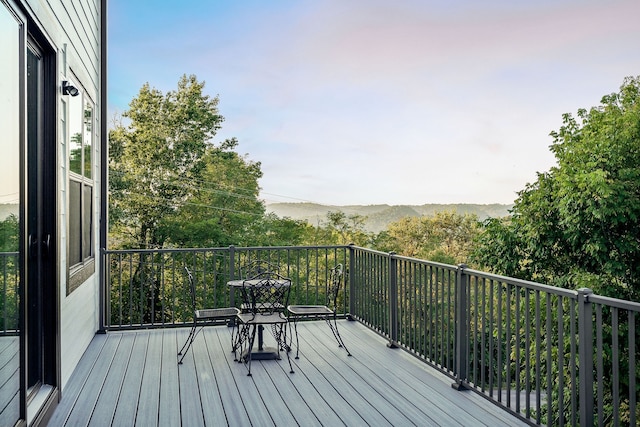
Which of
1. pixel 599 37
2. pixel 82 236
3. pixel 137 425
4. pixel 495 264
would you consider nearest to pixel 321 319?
pixel 82 236

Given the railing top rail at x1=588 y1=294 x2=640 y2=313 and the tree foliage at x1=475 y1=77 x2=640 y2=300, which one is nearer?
the railing top rail at x1=588 y1=294 x2=640 y2=313

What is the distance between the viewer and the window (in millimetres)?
4402

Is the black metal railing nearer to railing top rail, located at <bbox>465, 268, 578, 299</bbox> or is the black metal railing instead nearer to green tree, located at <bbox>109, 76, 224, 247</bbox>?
railing top rail, located at <bbox>465, 268, 578, 299</bbox>

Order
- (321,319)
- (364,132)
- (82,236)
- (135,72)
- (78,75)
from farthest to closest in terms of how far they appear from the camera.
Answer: (364,132)
(135,72)
(321,319)
(82,236)
(78,75)

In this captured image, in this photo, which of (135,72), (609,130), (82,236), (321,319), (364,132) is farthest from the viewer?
(364,132)

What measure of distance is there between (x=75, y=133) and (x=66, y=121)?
444 mm

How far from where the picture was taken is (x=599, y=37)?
19641 mm

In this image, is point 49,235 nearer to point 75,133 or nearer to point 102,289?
point 75,133

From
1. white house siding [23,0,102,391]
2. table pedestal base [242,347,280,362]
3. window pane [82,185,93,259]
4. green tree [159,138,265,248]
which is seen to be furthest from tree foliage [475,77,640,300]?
window pane [82,185,93,259]

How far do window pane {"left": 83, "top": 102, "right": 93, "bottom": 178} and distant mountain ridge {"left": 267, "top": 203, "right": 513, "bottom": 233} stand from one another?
727 inches

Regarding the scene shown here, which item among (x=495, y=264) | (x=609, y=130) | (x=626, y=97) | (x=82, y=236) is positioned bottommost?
(x=495, y=264)

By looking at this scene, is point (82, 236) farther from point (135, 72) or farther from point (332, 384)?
point (135, 72)

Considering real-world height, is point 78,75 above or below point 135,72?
below

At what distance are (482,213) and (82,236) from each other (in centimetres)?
2777
